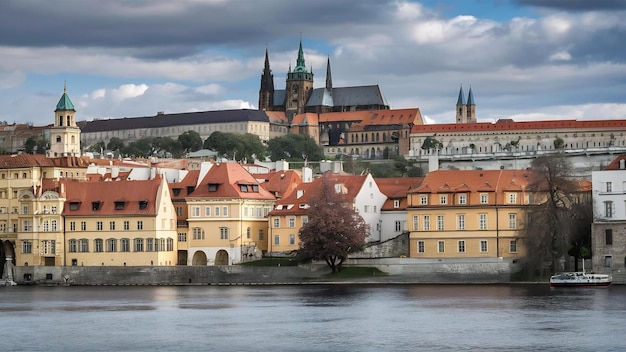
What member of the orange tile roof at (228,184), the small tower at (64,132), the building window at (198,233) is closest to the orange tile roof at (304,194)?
the orange tile roof at (228,184)

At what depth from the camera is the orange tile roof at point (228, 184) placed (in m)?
108

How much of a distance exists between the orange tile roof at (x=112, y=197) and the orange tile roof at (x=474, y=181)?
18848 millimetres

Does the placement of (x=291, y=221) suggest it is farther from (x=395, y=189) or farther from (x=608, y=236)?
(x=608, y=236)

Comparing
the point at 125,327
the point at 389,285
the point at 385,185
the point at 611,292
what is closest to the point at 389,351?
the point at 125,327

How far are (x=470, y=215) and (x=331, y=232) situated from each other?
373 inches

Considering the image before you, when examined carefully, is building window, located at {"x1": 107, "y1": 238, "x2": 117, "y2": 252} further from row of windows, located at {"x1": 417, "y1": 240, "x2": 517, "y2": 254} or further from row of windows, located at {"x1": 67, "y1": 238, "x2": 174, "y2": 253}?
row of windows, located at {"x1": 417, "y1": 240, "x2": 517, "y2": 254}

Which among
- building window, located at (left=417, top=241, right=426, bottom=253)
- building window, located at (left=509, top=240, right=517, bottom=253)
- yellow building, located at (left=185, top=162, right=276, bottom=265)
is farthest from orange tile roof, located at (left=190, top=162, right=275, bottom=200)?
building window, located at (left=509, top=240, right=517, bottom=253)

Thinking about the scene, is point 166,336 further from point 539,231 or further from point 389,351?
point 539,231

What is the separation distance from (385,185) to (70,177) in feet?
82.2

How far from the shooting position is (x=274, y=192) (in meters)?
115

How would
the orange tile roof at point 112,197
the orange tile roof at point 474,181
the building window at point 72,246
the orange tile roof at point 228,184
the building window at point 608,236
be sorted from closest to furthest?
the building window at point 608,236 → the orange tile roof at point 474,181 → the orange tile roof at point 112,197 → the orange tile roof at point 228,184 → the building window at point 72,246

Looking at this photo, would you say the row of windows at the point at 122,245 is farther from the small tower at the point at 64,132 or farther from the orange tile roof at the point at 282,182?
the small tower at the point at 64,132

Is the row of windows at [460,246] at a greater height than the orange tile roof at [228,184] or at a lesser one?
lesser

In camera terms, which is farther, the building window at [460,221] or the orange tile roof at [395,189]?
the orange tile roof at [395,189]
